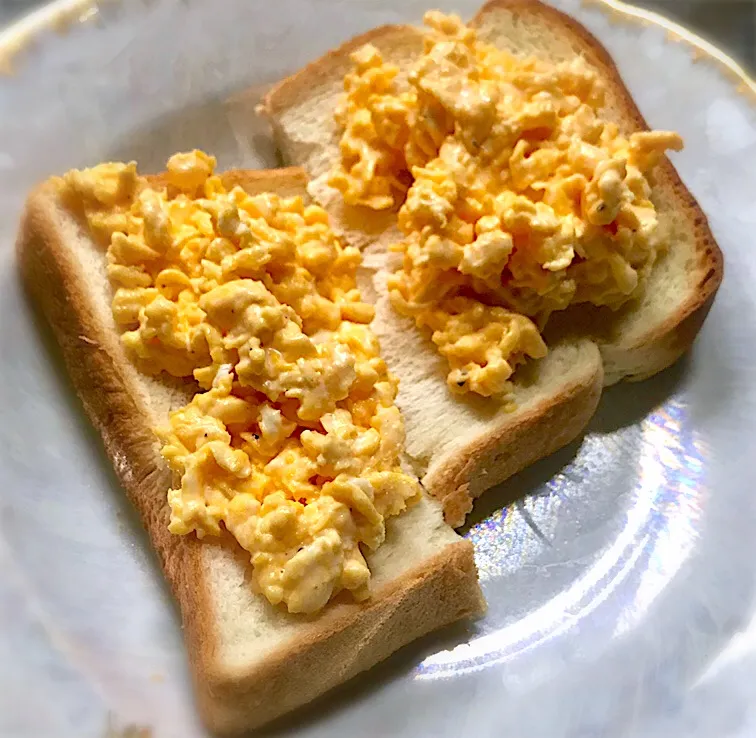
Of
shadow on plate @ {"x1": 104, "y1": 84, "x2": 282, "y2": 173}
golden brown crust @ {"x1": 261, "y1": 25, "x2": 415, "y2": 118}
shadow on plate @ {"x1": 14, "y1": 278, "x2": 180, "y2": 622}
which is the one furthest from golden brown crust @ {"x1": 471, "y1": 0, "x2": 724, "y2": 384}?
shadow on plate @ {"x1": 14, "y1": 278, "x2": 180, "y2": 622}

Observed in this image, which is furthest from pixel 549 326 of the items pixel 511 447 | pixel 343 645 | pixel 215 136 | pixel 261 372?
pixel 215 136

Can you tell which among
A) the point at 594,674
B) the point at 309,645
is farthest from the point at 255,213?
the point at 594,674

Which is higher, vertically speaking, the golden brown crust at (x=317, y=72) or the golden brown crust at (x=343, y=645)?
the golden brown crust at (x=317, y=72)

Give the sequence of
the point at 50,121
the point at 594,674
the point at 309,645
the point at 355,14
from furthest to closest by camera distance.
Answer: the point at 355,14 < the point at 50,121 < the point at 594,674 < the point at 309,645

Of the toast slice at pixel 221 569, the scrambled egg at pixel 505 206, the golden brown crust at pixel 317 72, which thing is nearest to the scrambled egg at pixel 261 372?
the toast slice at pixel 221 569

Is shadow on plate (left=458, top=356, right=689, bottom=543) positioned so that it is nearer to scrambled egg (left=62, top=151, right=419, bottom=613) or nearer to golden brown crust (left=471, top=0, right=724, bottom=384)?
golden brown crust (left=471, top=0, right=724, bottom=384)

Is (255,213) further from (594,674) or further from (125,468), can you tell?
(594,674)

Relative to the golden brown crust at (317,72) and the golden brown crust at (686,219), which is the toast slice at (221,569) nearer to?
the golden brown crust at (317,72)
